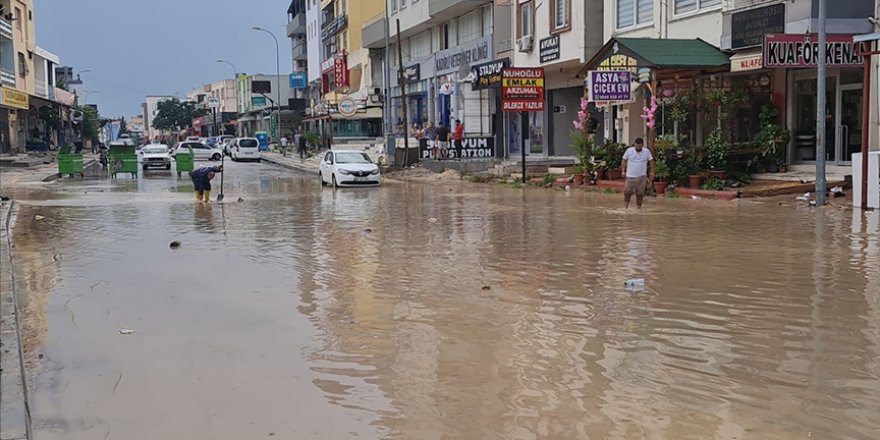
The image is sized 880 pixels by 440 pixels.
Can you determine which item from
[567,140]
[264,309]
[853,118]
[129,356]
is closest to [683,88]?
[853,118]

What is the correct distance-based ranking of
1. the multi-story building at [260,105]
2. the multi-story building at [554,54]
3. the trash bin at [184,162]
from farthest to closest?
1. the multi-story building at [260,105]
2. the trash bin at [184,162]
3. the multi-story building at [554,54]

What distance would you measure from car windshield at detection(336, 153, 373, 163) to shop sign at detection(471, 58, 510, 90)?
7348 millimetres

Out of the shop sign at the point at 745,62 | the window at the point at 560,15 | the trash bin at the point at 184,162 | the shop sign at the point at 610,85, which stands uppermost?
the window at the point at 560,15

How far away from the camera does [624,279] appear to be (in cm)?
1063

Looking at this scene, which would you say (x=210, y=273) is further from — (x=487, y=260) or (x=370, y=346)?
(x=370, y=346)

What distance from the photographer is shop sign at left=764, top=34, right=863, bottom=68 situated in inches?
770

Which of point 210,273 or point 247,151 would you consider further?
point 247,151

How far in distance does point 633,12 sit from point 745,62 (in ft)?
21.2

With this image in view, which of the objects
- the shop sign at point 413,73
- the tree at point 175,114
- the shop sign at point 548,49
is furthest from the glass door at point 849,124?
the tree at point 175,114

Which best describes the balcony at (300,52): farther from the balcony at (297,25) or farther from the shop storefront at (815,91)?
the shop storefront at (815,91)

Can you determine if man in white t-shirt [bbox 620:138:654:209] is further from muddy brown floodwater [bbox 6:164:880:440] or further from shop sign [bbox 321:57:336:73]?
shop sign [bbox 321:57:336:73]

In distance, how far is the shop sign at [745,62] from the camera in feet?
72.7

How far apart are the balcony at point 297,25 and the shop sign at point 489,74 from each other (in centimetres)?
5477

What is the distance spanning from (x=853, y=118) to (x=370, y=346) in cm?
1804
